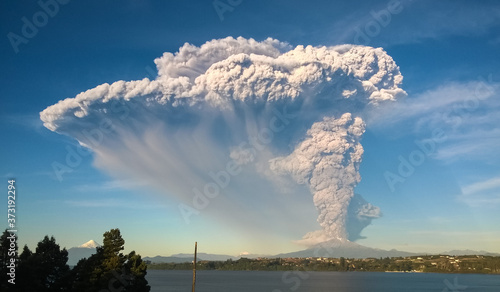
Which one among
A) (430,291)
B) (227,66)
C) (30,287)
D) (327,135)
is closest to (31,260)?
(30,287)

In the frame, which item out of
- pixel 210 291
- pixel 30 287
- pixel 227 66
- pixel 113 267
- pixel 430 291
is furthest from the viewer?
pixel 430 291

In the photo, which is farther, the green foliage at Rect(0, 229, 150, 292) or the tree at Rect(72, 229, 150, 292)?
the tree at Rect(72, 229, 150, 292)

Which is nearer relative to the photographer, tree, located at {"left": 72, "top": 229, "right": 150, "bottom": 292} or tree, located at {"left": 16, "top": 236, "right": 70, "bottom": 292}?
tree, located at {"left": 16, "top": 236, "right": 70, "bottom": 292}

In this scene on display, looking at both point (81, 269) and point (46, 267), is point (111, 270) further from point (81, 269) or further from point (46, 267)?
point (46, 267)

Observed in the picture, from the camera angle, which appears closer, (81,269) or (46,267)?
(46,267)

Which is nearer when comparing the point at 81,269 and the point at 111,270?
the point at 111,270

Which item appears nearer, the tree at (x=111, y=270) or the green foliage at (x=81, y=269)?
the green foliage at (x=81, y=269)

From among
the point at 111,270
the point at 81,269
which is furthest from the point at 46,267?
the point at 111,270

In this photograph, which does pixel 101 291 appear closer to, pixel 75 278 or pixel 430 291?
pixel 75 278

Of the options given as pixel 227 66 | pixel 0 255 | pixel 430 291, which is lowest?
pixel 430 291

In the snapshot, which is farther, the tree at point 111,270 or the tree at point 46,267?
the tree at point 111,270

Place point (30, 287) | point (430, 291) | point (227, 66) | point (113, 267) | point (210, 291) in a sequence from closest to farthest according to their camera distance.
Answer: point (30, 287) < point (113, 267) < point (227, 66) < point (210, 291) < point (430, 291)
